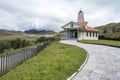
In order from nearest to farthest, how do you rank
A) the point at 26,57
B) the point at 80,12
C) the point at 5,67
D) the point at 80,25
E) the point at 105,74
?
the point at 105,74 < the point at 5,67 < the point at 26,57 < the point at 80,25 < the point at 80,12

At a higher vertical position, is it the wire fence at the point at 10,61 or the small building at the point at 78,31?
the small building at the point at 78,31

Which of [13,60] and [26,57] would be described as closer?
[13,60]

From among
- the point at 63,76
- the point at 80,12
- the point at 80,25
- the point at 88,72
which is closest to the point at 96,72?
the point at 88,72

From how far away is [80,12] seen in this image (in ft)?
145

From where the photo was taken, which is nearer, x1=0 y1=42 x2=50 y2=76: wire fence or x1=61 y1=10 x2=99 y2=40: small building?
x1=0 y1=42 x2=50 y2=76: wire fence

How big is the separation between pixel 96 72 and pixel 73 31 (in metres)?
32.1

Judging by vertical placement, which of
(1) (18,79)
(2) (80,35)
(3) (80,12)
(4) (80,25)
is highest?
(3) (80,12)

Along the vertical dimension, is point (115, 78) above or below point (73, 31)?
below

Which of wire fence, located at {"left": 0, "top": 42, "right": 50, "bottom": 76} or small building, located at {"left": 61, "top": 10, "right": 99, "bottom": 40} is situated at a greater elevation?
small building, located at {"left": 61, "top": 10, "right": 99, "bottom": 40}

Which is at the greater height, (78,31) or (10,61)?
(78,31)

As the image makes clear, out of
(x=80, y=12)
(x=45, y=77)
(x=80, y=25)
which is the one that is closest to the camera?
(x=45, y=77)

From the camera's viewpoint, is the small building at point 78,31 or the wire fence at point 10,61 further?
the small building at point 78,31

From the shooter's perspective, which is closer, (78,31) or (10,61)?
(10,61)

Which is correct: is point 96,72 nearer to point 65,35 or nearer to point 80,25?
point 80,25
